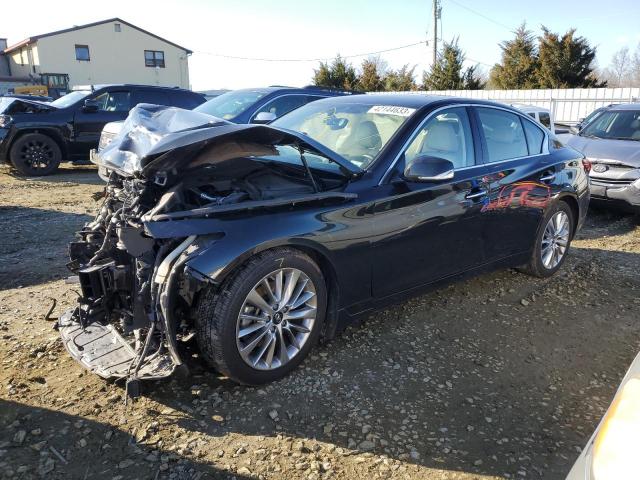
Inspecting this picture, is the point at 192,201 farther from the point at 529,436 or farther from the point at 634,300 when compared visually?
the point at 634,300

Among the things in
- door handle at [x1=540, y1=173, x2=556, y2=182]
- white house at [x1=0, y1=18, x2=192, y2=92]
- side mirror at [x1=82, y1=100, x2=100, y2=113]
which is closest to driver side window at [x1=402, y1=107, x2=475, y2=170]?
door handle at [x1=540, y1=173, x2=556, y2=182]

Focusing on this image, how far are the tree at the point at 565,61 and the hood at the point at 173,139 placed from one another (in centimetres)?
2752

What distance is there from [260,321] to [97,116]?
9.65 m

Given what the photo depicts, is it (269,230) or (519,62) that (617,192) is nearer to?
(269,230)

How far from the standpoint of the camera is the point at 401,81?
31000mm

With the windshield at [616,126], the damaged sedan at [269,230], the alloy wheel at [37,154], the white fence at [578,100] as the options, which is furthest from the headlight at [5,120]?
the white fence at [578,100]

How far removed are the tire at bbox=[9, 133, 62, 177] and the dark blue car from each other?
3.77 metres

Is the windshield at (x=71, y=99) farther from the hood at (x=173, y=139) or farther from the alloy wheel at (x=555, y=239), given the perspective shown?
the alloy wheel at (x=555, y=239)

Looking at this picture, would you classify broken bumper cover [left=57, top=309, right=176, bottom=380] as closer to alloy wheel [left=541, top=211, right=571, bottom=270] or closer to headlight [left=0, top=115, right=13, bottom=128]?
alloy wheel [left=541, top=211, right=571, bottom=270]

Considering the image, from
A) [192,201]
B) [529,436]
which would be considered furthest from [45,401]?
[529,436]

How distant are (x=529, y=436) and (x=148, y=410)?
2132 mm

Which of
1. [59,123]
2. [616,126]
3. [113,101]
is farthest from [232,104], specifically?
[616,126]

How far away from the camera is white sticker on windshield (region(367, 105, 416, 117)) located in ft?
13.1

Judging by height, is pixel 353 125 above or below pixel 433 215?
above
